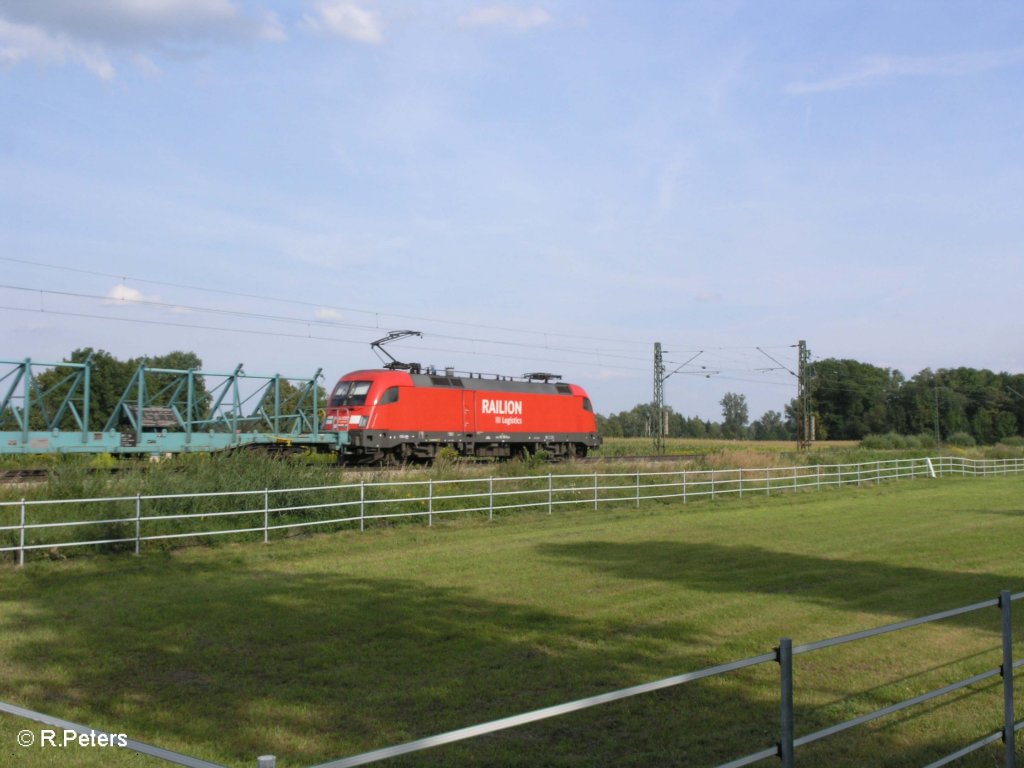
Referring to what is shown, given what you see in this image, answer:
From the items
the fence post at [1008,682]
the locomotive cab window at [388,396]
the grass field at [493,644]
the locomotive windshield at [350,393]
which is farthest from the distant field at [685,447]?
the fence post at [1008,682]

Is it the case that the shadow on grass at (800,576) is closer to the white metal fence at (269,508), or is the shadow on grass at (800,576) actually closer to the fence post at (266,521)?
the white metal fence at (269,508)

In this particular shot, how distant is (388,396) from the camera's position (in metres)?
34.2

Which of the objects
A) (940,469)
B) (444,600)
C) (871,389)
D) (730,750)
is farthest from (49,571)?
(871,389)

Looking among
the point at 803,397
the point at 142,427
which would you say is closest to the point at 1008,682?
the point at 142,427

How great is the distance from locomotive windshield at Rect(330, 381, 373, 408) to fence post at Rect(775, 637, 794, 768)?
3054 cm

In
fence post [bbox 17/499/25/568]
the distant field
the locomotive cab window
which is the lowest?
fence post [bbox 17/499/25/568]

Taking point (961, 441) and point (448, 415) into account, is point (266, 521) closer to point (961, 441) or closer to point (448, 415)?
point (448, 415)

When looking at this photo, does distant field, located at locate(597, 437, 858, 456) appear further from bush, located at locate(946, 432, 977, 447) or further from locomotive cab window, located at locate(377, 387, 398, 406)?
locomotive cab window, located at locate(377, 387, 398, 406)

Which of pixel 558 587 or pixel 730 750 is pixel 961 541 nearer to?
pixel 558 587

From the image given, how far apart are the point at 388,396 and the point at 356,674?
26424 mm

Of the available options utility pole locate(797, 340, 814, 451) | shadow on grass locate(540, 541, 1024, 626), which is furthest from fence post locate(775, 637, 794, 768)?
utility pole locate(797, 340, 814, 451)

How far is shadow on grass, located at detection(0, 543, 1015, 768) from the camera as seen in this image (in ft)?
20.8

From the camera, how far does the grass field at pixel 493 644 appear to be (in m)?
6.48

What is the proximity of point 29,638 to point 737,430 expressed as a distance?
16643 centimetres
